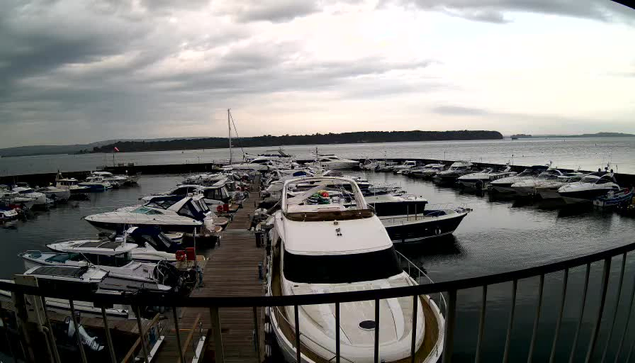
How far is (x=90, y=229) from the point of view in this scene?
87.6 ft

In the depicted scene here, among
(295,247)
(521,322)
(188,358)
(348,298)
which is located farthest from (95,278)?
(521,322)

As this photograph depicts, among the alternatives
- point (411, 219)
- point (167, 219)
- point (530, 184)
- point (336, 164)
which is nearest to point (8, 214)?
point (167, 219)

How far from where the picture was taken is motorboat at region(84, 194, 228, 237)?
65.1 ft

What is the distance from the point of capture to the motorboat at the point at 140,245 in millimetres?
13531

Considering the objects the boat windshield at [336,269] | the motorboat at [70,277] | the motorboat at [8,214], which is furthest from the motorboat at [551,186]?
the motorboat at [8,214]

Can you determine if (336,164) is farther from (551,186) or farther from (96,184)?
(96,184)

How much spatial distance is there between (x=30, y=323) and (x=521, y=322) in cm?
1274

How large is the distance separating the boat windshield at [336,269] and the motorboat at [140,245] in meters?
8.42

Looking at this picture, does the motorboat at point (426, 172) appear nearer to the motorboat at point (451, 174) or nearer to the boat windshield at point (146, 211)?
the motorboat at point (451, 174)

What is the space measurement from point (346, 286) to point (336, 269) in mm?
438

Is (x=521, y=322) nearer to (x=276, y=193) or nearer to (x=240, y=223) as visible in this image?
(x=240, y=223)

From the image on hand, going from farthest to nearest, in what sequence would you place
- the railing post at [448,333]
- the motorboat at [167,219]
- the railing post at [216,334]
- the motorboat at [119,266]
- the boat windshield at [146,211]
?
the boat windshield at [146,211] → the motorboat at [167,219] → the motorboat at [119,266] → the railing post at [448,333] → the railing post at [216,334]

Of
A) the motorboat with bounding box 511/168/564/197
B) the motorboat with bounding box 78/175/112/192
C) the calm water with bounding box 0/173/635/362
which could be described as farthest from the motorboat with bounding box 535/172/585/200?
the motorboat with bounding box 78/175/112/192

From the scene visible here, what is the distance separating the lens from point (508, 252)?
19.2 meters
